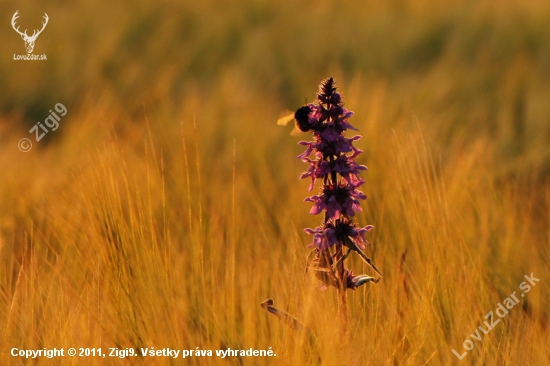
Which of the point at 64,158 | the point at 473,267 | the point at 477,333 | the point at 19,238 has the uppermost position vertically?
the point at 64,158

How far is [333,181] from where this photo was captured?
1856 mm

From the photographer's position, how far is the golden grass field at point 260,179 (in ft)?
6.89

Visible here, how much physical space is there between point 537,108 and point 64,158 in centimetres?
259

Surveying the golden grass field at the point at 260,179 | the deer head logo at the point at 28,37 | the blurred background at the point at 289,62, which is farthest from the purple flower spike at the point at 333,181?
the deer head logo at the point at 28,37

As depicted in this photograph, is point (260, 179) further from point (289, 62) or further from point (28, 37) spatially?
point (28, 37)

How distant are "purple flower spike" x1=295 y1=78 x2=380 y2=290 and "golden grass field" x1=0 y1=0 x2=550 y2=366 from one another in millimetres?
89

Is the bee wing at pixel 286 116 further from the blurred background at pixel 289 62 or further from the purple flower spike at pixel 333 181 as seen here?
the blurred background at pixel 289 62

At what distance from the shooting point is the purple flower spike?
71.6 inches

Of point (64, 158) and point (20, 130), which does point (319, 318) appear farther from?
point (20, 130)

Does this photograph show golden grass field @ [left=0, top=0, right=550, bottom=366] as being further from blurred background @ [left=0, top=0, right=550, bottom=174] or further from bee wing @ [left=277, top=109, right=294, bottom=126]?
bee wing @ [left=277, top=109, right=294, bottom=126]

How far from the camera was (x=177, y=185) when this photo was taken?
359cm

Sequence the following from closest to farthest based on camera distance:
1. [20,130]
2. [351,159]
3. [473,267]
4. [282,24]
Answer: [351,159]
[473,267]
[20,130]
[282,24]

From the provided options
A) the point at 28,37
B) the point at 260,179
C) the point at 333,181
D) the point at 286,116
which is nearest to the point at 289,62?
the point at 260,179

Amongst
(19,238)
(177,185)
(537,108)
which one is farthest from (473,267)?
(537,108)
